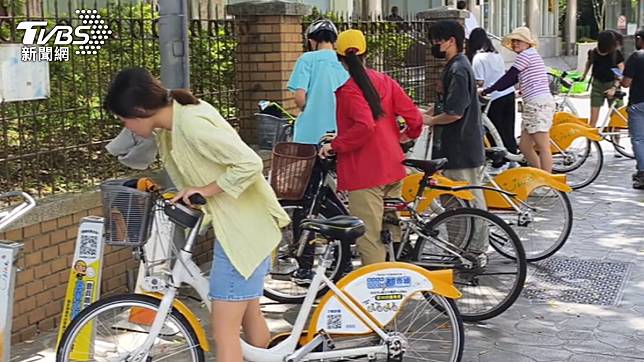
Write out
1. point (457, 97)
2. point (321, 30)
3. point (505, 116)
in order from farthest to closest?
point (505, 116)
point (321, 30)
point (457, 97)

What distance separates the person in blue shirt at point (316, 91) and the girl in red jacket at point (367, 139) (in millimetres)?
964

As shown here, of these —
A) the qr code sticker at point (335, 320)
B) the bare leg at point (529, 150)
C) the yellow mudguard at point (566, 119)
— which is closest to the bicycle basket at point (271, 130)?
the qr code sticker at point (335, 320)

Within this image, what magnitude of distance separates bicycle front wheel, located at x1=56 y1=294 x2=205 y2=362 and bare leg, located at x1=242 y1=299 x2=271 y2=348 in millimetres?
283

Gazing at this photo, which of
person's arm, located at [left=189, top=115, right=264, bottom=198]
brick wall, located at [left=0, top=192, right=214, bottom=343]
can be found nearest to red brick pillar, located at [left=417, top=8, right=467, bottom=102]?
brick wall, located at [left=0, top=192, right=214, bottom=343]

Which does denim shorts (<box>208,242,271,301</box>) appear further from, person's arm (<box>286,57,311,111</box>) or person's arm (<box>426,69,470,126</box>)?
person's arm (<box>286,57,311,111</box>)

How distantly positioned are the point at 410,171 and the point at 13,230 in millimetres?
2845

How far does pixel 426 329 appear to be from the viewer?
4.35m

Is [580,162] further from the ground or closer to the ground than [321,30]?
closer to the ground

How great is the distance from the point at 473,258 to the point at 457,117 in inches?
38.8

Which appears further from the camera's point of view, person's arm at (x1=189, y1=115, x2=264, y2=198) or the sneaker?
the sneaker

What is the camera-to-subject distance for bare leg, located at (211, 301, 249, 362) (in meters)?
3.70

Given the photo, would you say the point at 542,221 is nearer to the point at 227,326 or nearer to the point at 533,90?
the point at 533,90

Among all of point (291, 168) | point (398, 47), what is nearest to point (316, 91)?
point (291, 168)

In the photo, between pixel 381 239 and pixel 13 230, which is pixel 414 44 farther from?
pixel 13 230
